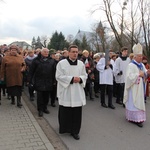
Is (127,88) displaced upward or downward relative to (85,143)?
upward

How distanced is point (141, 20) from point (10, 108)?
16628 mm

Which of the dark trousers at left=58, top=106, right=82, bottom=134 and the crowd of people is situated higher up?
the crowd of people

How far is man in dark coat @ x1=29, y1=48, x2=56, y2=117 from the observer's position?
292 inches

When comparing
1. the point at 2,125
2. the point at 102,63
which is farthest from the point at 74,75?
the point at 102,63

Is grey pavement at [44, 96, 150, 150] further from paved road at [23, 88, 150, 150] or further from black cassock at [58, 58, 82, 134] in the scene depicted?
black cassock at [58, 58, 82, 134]

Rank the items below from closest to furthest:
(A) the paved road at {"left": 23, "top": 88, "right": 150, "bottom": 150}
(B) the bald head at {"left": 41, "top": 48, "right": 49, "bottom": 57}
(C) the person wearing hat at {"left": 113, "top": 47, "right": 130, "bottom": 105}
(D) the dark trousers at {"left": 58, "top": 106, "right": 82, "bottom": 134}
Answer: (A) the paved road at {"left": 23, "top": 88, "right": 150, "bottom": 150}, (D) the dark trousers at {"left": 58, "top": 106, "right": 82, "bottom": 134}, (B) the bald head at {"left": 41, "top": 48, "right": 49, "bottom": 57}, (C) the person wearing hat at {"left": 113, "top": 47, "right": 130, "bottom": 105}

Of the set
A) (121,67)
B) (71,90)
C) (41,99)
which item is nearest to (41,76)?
(41,99)

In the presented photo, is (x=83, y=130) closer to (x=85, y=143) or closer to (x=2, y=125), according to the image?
(x=85, y=143)

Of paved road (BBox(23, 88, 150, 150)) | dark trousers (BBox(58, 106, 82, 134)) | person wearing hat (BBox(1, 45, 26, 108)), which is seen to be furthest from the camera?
person wearing hat (BBox(1, 45, 26, 108))

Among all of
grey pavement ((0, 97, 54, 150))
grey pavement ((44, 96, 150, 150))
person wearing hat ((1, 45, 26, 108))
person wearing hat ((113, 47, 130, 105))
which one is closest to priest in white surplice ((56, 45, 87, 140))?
grey pavement ((44, 96, 150, 150))

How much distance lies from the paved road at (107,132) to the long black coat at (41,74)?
2.87 ft

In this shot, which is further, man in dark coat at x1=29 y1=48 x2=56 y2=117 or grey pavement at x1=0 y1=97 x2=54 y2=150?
man in dark coat at x1=29 y1=48 x2=56 y2=117

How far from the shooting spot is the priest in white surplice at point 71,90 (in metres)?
5.52

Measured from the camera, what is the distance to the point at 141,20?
21891 mm
